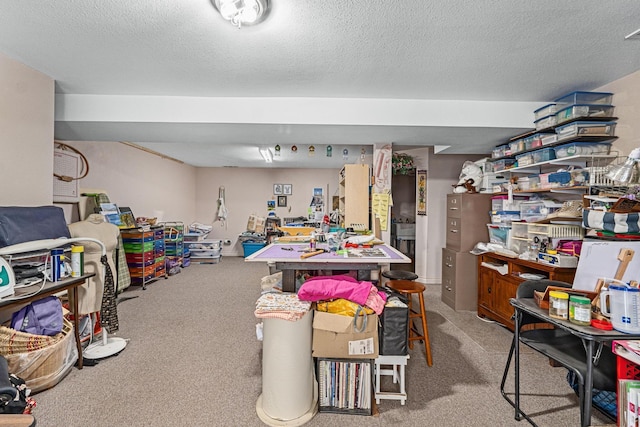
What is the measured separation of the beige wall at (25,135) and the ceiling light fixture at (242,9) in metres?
2.05

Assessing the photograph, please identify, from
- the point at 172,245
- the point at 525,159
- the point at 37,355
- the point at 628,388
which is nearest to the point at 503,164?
the point at 525,159

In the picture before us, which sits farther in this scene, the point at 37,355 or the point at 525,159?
the point at 525,159

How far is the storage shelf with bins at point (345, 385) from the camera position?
6.05 ft

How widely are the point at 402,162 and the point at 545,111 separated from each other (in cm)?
236

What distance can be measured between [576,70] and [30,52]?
444 cm

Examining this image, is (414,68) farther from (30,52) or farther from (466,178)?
(30,52)

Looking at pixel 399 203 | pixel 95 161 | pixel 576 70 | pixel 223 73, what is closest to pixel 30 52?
pixel 223 73

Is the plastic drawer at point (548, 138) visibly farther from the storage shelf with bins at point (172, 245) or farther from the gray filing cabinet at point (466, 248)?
the storage shelf with bins at point (172, 245)

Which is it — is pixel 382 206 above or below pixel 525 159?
below

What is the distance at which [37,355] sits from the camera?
202 centimetres

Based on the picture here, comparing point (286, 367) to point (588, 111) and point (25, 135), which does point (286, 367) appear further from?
point (588, 111)

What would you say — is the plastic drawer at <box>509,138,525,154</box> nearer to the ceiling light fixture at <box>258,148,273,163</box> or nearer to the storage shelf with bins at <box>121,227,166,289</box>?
the ceiling light fixture at <box>258,148,273,163</box>

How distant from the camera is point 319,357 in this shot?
1864mm

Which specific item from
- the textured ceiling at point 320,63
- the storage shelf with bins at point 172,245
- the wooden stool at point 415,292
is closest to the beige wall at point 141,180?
the storage shelf with bins at point 172,245
